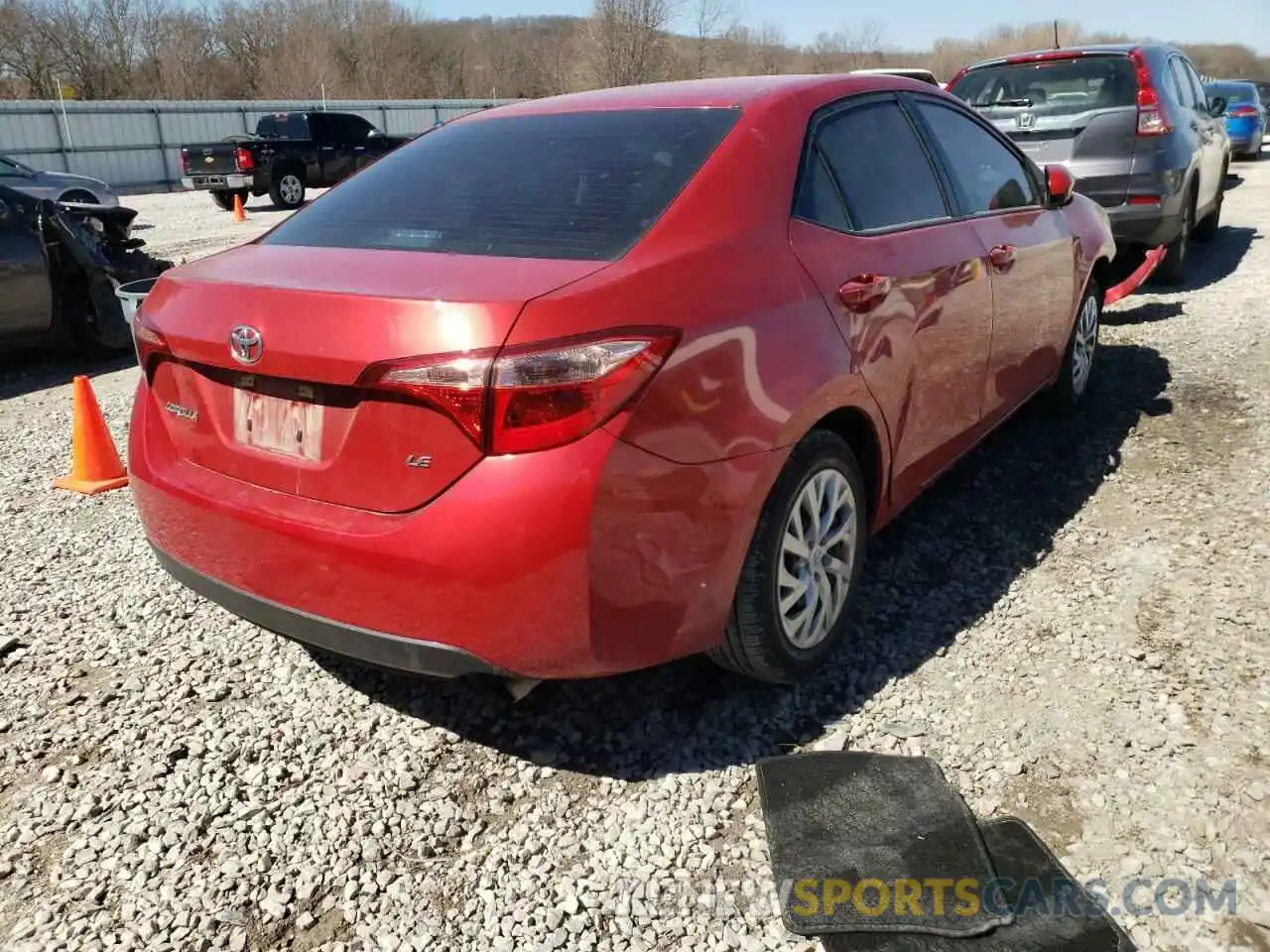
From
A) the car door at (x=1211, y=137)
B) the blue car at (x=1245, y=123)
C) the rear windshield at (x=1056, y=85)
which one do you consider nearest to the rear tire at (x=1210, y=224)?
the car door at (x=1211, y=137)

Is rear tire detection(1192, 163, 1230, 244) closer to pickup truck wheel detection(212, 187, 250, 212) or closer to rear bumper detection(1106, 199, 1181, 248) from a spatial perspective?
rear bumper detection(1106, 199, 1181, 248)

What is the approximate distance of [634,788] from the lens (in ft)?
8.71

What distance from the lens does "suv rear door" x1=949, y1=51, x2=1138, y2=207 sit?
7098 millimetres

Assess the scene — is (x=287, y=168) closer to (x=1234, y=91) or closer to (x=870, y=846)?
(x=1234, y=91)

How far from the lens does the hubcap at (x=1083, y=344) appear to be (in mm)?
5031

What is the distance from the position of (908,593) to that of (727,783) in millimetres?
1225

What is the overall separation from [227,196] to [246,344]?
780 inches

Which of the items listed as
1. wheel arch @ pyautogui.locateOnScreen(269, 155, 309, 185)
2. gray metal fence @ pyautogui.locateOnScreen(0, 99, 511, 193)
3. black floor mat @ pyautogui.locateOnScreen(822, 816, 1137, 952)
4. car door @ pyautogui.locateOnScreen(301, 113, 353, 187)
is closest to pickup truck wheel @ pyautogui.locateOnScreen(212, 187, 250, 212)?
wheel arch @ pyautogui.locateOnScreen(269, 155, 309, 185)

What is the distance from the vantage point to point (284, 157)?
20.0 metres

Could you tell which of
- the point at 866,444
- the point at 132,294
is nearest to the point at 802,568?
the point at 866,444

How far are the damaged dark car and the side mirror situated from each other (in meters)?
6.26

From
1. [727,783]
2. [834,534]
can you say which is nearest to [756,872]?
[727,783]

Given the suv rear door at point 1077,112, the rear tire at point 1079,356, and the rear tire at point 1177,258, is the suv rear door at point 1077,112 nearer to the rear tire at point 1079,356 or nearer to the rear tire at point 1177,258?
the rear tire at point 1177,258

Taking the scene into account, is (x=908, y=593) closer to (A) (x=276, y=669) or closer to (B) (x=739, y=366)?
(B) (x=739, y=366)
